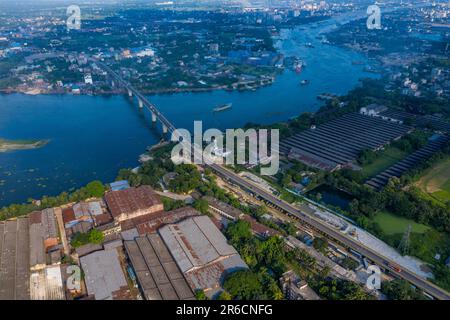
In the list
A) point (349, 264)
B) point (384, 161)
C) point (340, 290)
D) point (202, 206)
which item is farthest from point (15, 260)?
point (384, 161)

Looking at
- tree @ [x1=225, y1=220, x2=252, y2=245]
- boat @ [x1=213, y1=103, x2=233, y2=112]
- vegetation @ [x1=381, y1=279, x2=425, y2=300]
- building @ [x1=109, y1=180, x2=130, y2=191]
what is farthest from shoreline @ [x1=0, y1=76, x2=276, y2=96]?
vegetation @ [x1=381, y1=279, x2=425, y2=300]

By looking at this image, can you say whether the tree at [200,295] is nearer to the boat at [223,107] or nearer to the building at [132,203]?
the building at [132,203]

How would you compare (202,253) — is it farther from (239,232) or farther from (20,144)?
(20,144)

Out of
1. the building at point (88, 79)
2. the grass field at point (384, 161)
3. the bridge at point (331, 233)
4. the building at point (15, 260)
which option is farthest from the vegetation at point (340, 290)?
the building at point (88, 79)

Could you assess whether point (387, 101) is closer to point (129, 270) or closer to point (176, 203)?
point (176, 203)

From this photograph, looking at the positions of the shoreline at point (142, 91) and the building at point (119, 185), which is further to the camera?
the shoreline at point (142, 91)
